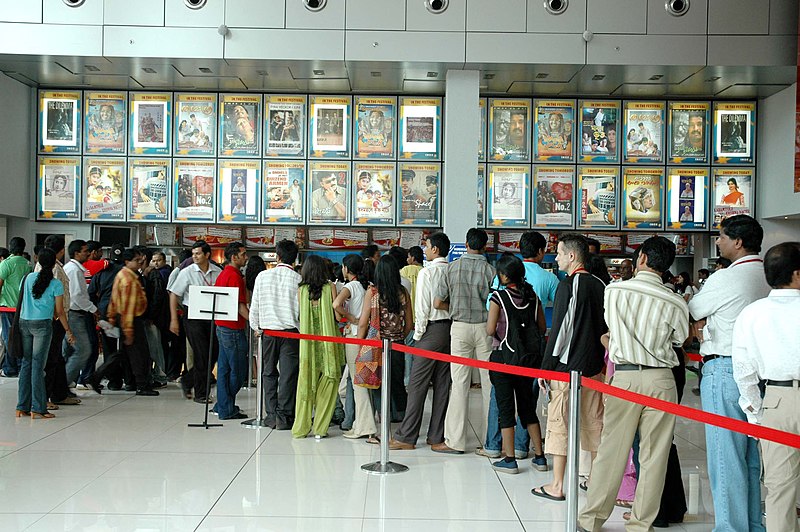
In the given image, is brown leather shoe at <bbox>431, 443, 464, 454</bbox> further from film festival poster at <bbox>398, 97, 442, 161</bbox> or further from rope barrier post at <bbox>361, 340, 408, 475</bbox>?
film festival poster at <bbox>398, 97, 442, 161</bbox>

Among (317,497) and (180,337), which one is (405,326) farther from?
(180,337)

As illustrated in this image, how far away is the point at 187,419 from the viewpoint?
8477mm

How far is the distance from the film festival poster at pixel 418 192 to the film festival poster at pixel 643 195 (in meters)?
3.08

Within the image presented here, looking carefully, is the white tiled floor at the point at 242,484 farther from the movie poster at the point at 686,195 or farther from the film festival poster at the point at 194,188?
the movie poster at the point at 686,195

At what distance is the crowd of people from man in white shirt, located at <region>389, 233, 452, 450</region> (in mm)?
14

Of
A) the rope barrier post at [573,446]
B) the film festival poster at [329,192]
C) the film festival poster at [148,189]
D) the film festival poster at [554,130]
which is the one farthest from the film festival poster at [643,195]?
the rope barrier post at [573,446]

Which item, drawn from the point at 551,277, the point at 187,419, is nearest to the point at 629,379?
the point at 551,277

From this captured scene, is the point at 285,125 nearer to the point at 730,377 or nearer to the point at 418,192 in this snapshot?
the point at 418,192

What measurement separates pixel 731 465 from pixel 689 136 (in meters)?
9.56

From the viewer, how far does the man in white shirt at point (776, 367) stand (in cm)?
399

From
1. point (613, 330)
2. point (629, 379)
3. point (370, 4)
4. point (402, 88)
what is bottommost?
point (629, 379)

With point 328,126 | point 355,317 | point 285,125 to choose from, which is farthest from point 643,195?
point 355,317

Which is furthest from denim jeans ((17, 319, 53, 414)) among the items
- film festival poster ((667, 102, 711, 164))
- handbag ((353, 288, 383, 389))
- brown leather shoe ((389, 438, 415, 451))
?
film festival poster ((667, 102, 711, 164))

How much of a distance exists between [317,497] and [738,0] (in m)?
9.14
